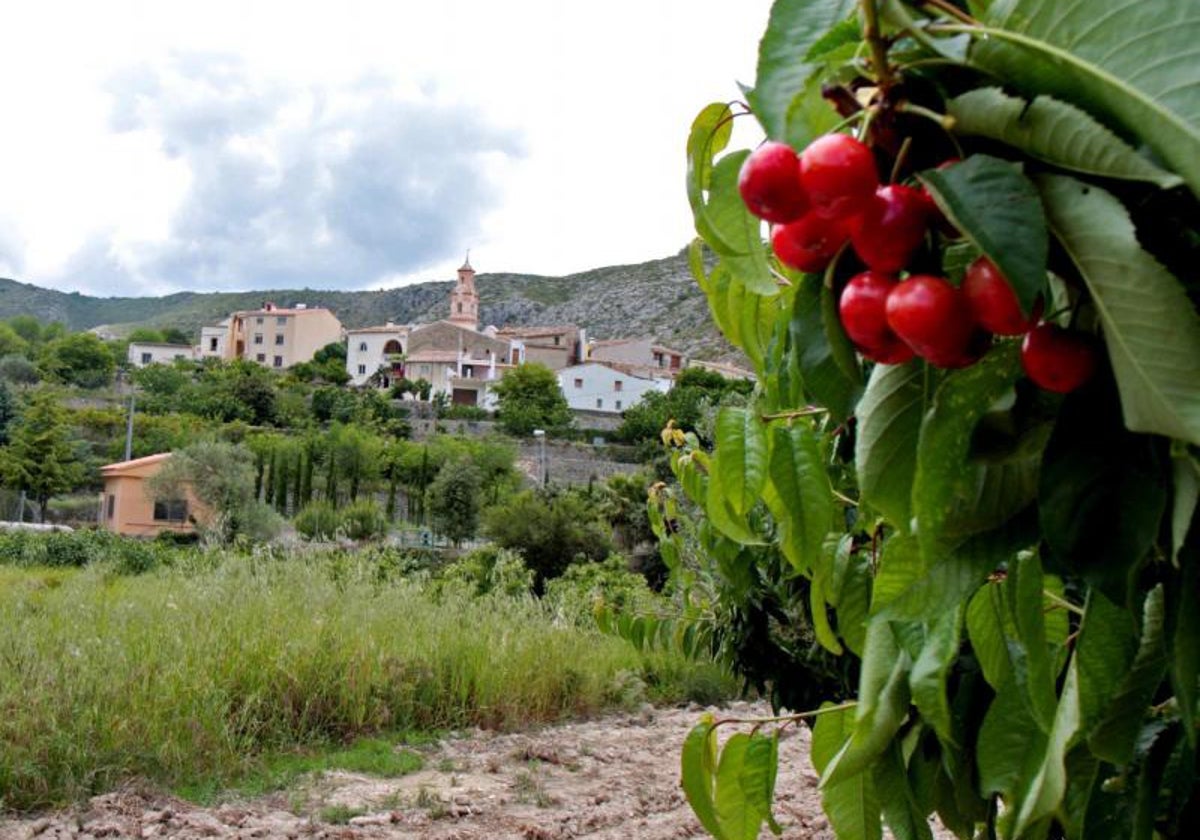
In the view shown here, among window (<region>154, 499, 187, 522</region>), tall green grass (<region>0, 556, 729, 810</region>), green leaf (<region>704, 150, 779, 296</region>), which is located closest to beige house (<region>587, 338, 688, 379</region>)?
window (<region>154, 499, 187, 522</region>)

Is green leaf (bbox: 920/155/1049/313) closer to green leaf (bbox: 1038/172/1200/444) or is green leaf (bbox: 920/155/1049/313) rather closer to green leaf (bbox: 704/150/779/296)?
green leaf (bbox: 1038/172/1200/444)

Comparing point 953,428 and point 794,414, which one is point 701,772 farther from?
point 953,428

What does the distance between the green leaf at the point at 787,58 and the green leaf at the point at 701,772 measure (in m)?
0.56

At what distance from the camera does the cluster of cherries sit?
13.7 inches

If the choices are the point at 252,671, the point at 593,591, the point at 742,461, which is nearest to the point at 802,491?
the point at 742,461

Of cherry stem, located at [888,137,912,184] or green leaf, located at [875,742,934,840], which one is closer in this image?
cherry stem, located at [888,137,912,184]

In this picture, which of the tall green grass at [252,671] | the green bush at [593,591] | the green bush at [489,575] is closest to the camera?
the tall green grass at [252,671]

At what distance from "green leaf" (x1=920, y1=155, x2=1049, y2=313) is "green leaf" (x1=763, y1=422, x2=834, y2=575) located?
0.36 meters

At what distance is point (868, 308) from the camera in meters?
0.37

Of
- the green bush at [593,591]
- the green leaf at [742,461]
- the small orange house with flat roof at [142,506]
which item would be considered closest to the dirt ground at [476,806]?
the green bush at [593,591]

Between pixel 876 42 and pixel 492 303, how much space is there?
245 feet

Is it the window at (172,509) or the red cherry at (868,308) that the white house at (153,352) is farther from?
the red cherry at (868,308)

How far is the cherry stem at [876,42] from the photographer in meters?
0.35

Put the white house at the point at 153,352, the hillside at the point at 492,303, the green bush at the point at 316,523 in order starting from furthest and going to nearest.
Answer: the hillside at the point at 492,303, the white house at the point at 153,352, the green bush at the point at 316,523
